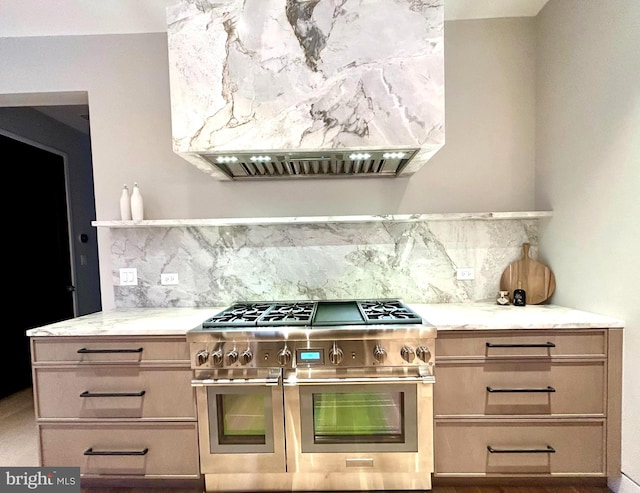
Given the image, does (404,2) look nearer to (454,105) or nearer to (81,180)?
(454,105)

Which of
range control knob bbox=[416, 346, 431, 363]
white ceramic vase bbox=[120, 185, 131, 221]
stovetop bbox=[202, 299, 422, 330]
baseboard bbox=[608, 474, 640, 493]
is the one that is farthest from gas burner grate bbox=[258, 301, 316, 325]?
baseboard bbox=[608, 474, 640, 493]

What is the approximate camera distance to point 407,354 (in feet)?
5.46

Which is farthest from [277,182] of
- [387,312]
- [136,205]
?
[387,312]

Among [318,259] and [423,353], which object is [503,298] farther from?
[318,259]

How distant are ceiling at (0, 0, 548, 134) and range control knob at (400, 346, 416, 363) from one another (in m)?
2.13

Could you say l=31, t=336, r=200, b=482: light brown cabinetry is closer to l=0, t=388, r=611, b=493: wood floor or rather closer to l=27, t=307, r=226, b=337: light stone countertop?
l=27, t=307, r=226, b=337: light stone countertop

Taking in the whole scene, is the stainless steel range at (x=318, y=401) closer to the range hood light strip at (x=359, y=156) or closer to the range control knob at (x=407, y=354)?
the range control knob at (x=407, y=354)

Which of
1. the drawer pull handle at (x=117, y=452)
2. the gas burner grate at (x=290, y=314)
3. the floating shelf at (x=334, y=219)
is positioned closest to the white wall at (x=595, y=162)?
the floating shelf at (x=334, y=219)

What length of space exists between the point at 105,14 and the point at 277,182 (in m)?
1.51

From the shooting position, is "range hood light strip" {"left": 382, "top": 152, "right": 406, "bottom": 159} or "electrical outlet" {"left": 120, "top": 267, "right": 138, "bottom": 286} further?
Answer: "electrical outlet" {"left": 120, "top": 267, "right": 138, "bottom": 286}

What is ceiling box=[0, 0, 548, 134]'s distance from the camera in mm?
2014

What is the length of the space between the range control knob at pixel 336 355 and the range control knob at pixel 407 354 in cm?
31

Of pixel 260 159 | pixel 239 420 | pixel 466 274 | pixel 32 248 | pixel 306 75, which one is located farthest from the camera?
pixel 32 248

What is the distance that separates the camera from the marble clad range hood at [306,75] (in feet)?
5.24
